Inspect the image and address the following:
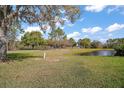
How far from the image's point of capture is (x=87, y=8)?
12414mm

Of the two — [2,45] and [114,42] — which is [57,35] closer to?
[2,45]

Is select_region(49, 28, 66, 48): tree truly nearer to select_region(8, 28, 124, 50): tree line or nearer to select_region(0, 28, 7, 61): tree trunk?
select_region(8, 28, 124, 50): tree line

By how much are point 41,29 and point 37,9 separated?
4.44 feet

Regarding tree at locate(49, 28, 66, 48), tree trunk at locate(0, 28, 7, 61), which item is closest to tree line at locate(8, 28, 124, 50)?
tree at locate(49, 28, 66, 48)

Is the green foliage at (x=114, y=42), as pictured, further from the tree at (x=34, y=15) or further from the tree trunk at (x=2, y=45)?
the tree trunk at (x=2, y=45)

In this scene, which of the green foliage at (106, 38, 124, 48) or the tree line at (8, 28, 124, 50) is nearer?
the tree line at (8, 28, 124, 50)

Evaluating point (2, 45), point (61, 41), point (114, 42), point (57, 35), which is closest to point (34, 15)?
point (2, 45)

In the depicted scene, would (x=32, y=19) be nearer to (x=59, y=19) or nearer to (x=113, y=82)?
(x=59, y=19)

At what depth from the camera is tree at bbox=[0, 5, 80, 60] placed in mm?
12956

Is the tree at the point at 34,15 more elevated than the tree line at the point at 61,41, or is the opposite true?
the tree at the point at 34,15

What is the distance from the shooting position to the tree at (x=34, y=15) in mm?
12956

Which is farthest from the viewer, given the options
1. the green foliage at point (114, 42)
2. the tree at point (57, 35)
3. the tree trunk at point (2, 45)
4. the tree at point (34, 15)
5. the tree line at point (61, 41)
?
the green foliage at point (114, 42)

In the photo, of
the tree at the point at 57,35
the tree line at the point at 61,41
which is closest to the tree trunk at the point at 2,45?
the tree line at the point at 61,41
